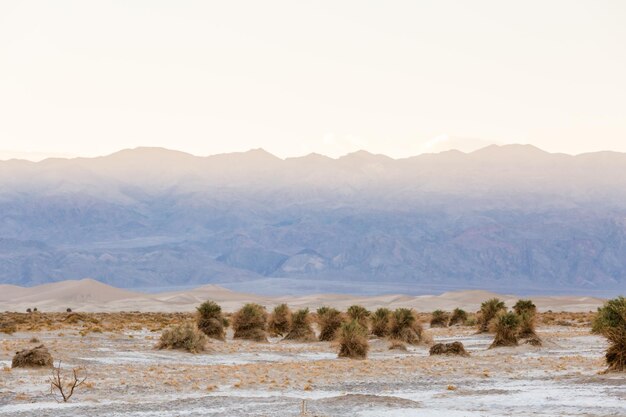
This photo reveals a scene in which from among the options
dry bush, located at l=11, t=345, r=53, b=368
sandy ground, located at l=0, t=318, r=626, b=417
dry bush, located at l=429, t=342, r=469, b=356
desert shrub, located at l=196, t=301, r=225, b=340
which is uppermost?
desert shrub, located at l=196, t=301, r=225, b=340

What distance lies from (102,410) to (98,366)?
9.76m

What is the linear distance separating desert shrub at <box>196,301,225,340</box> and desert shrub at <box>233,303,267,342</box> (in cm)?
144

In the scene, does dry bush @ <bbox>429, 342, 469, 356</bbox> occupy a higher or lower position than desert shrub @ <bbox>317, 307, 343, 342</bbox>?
lower

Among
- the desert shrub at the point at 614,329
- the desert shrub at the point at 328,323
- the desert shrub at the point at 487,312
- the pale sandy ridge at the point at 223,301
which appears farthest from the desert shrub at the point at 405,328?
the pale sandy ridge at the point at 223,301

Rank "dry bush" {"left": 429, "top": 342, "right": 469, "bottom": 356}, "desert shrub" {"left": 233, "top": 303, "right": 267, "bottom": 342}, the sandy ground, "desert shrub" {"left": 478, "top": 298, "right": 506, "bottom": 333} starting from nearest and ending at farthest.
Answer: the sandy ground, "dry bush" {"left": 429, "top": 342, "right": 469, "bottom": 356}, "desert shrub" {"left": 233, "top": 303, "right": 267, "bottom": 342}, "desert shrub" {"left": 478, "top": 298, "right": 506, "bottom": 333}

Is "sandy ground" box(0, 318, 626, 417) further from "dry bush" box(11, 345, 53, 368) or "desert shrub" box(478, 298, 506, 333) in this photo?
"desert shrub" box(478, 298, 506, 333)

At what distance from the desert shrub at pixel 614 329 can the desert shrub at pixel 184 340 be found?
1631 cm

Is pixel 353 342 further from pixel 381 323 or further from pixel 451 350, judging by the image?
pixel 381 323

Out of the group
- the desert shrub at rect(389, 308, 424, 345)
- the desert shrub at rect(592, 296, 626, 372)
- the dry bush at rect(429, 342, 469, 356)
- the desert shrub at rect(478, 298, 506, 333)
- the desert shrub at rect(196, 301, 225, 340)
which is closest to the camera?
the desert shrub at rect(592, 296, 626, 372)

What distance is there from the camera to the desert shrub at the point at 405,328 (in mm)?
43688

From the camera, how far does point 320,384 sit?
86.1 ft

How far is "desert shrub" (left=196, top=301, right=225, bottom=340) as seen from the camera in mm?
45094

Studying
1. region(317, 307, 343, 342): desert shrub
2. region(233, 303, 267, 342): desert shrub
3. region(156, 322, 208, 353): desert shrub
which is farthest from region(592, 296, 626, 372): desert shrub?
region(233, 303, 267, 342): desert shrub

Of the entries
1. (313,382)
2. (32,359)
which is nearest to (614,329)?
(313,382)
